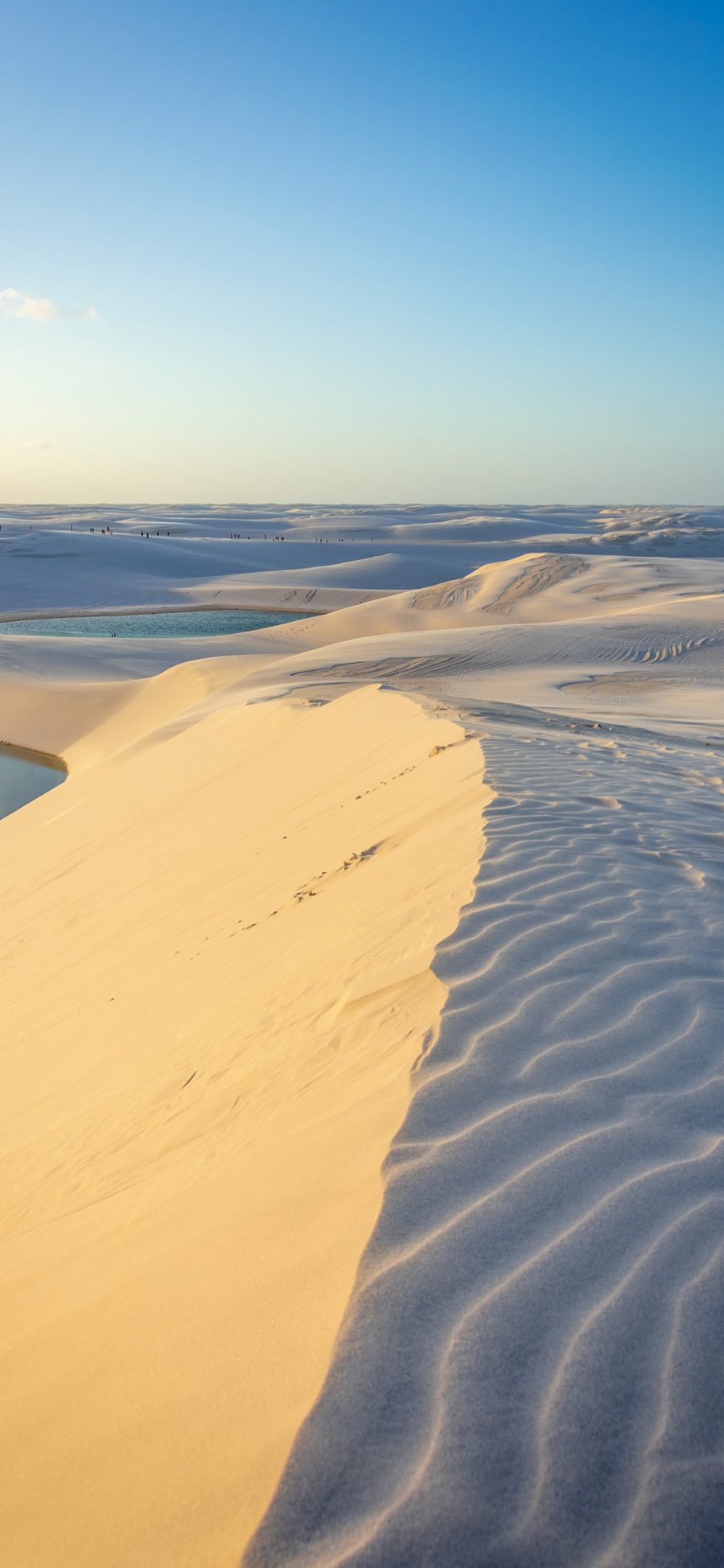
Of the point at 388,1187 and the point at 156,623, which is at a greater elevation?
the point at 388,1187

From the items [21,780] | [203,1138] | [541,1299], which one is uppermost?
[541,1299]

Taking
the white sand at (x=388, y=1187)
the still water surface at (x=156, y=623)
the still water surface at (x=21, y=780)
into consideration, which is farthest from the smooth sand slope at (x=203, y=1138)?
the still water surface at (x=156, y=623)

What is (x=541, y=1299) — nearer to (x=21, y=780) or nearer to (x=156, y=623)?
(x=21, y=780)

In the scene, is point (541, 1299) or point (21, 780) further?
point (21, 780)

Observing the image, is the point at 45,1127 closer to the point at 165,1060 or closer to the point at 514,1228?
the point at 165,1060

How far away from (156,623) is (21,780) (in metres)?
19.3

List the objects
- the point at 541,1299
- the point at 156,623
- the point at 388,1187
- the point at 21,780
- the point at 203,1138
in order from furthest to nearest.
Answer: the point at 156,623
the point at 21,780
the point at 203,1138
the point at 388,1187
the point at 541,1299

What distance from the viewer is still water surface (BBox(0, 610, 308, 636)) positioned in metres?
33.6

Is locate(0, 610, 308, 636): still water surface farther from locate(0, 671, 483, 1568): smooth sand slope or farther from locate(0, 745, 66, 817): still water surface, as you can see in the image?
locate(0, 671, 483, 1568): smooth sand slope

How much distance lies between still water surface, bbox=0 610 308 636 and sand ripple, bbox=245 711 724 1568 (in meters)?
30.5

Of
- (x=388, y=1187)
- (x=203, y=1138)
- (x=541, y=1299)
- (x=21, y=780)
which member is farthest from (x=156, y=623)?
(x=541, y=1299)

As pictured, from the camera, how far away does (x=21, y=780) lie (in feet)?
55.3

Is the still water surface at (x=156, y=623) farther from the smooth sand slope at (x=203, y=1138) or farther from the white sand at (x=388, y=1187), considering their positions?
the white sand at (x=388, y=1187)

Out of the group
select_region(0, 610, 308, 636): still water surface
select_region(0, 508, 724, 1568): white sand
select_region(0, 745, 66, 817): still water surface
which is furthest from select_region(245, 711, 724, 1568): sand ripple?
select_region(0, 610, 308, 636): still water surface
